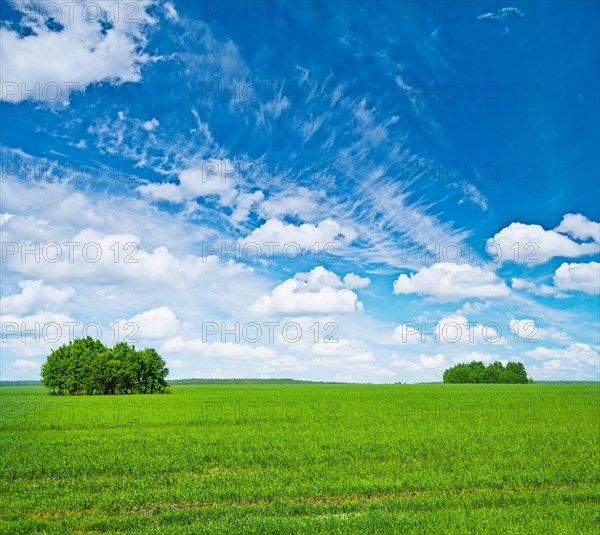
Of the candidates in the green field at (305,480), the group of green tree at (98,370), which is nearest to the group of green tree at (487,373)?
the group of green tree at (98,370)

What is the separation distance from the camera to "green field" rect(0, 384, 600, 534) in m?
12.1

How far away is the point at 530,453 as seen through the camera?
21.5 m

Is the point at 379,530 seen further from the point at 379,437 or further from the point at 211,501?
the point at 379,437

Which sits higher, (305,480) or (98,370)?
(98,370)

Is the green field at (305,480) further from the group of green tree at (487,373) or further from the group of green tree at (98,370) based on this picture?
the group of green tree at (487,373)

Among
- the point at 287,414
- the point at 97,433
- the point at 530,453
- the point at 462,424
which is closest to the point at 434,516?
the point at 530,453

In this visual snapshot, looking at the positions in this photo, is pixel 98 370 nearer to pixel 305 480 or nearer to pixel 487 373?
pixel 305 480

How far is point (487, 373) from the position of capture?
182375mm

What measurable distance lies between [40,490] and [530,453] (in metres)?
18.9

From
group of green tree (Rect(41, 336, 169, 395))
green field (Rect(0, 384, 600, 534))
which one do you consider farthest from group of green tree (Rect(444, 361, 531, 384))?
green field (Rect(0, 384, 600, 534))

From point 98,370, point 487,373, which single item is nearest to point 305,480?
point 98,370

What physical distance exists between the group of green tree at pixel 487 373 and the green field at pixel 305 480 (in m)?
162

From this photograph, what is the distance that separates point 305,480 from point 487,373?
182 metres

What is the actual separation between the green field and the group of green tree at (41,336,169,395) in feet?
232
